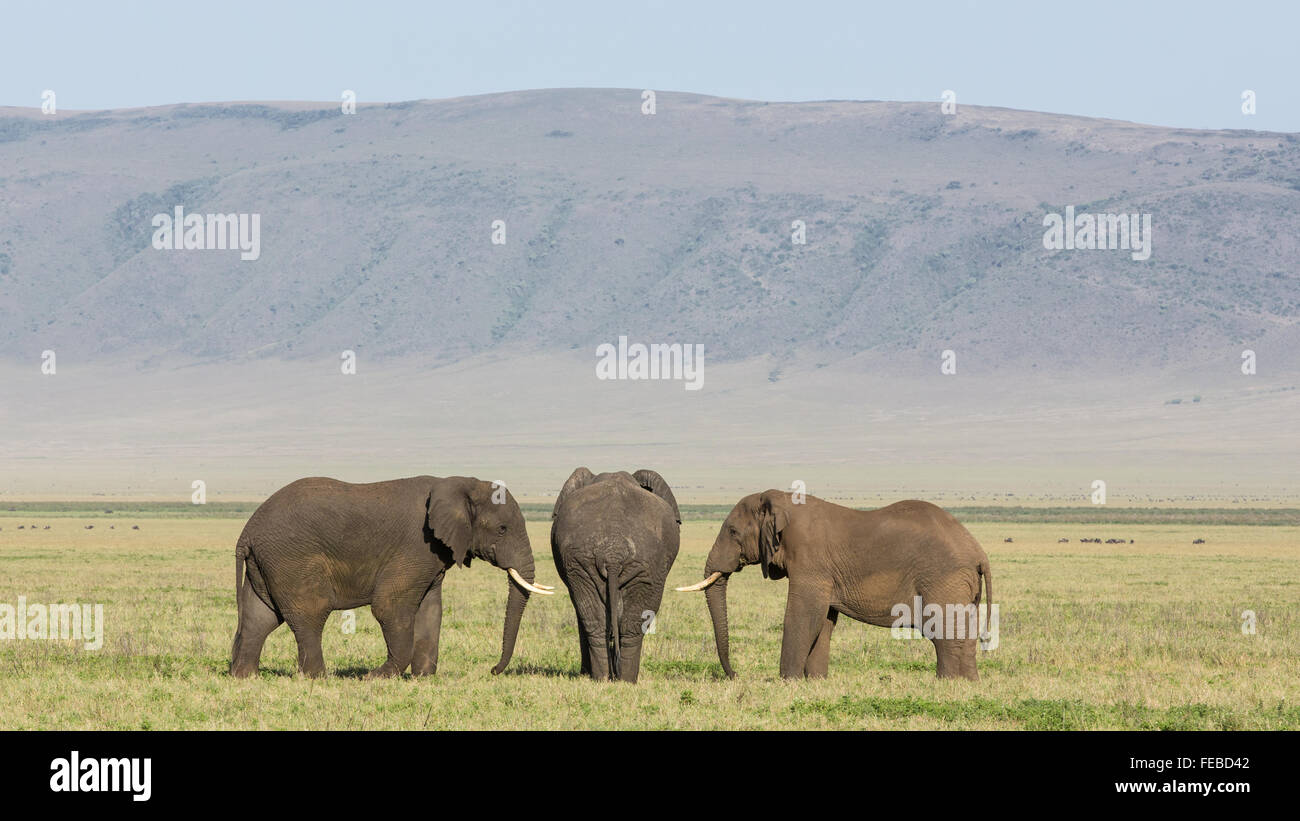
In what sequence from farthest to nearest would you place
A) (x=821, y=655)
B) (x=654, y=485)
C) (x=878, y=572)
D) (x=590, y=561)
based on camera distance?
(x=654, y=485) < (x=821, y=655) < (x=590, y=561) < (x=878, y=572)

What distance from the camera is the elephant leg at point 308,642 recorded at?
19.9 meters

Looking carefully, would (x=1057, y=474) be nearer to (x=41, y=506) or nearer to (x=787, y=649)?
(x=41, y=506)

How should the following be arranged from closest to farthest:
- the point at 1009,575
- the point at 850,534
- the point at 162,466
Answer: the point at 850,534 → the point at 1009,575 → the point at 162,466

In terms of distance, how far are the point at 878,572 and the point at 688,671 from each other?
3.15 metres

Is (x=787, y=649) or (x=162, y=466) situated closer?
(x=787, y=649)

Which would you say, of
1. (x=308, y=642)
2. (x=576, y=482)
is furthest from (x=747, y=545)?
(x=308, y=642)

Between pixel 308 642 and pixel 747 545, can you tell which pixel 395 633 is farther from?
pixel 747 545

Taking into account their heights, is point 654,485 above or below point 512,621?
above

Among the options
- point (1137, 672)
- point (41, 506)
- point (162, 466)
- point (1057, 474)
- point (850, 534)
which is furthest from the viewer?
point (162, 466)

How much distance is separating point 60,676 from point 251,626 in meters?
2.23

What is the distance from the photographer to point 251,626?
2014 cm

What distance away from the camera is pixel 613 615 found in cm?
1992

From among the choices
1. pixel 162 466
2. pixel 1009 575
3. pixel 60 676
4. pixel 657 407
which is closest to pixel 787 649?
pixel 60 676

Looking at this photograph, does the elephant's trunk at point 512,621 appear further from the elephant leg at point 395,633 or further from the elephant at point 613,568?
the elephant leg at point 395,633
